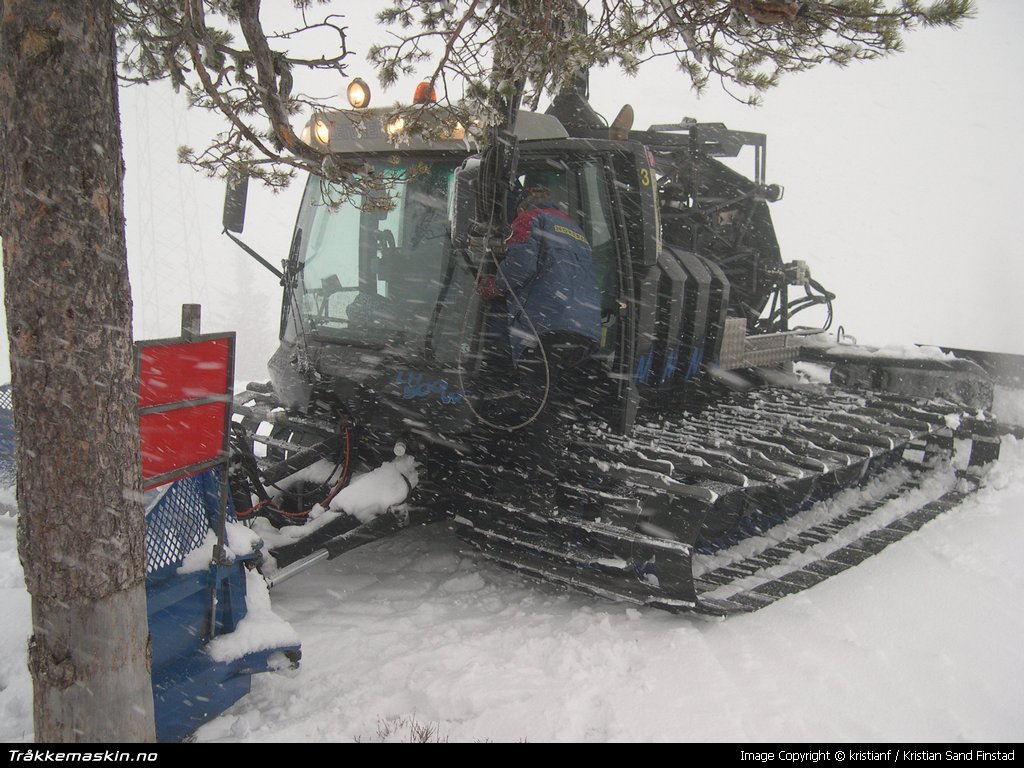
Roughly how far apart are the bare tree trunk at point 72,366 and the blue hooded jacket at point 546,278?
2.37m

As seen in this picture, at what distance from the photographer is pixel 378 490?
14.4 ft

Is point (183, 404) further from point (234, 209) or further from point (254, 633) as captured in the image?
point (234, 209)

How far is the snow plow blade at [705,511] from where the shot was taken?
4.02m

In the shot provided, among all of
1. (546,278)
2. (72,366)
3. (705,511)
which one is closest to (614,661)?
(705,511)

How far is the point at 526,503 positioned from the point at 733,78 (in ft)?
8.24

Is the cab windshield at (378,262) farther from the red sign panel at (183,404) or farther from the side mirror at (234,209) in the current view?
the red sign panel at (183,404)

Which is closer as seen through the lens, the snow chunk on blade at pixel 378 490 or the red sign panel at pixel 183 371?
the red sign panel at pixel 183 371

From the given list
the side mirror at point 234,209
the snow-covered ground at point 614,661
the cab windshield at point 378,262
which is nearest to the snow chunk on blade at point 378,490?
the snow-covered ground at point 614,661

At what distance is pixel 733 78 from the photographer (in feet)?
11.9

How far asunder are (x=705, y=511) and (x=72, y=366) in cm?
303

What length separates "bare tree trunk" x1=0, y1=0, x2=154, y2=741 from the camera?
1.96 m

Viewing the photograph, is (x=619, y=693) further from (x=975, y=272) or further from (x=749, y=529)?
(x=975, y=272)

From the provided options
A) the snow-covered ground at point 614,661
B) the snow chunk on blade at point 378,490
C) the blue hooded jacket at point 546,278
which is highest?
the blue hooded jacket at point 546,278
